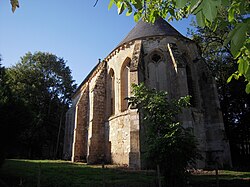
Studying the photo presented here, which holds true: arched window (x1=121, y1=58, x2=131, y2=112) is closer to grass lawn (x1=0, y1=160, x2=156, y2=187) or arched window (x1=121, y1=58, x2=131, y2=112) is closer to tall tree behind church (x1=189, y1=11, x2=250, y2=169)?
grass lawn (x1=0, y1=160, x2=156, y2=187)

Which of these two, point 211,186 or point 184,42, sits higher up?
point 184,42

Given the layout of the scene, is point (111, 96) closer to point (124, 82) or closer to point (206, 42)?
point (124, 82)

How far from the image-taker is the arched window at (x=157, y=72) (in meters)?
17.3

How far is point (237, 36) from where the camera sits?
1.55 meters

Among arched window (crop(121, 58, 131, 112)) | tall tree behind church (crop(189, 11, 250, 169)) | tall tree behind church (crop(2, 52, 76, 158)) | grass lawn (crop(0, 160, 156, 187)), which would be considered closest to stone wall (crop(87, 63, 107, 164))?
arched window (crop(121, 58, 131, 112))

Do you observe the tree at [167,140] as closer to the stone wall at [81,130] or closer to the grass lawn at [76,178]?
the grass lawn at [76,178]

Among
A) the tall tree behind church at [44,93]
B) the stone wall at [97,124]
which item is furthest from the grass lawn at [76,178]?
the tall tree behind church at [44,93]

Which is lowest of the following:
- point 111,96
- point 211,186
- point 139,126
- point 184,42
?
point 211,186

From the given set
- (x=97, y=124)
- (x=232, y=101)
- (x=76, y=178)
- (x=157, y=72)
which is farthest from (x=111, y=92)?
(x=232, y=101)

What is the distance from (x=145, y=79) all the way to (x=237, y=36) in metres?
15.7

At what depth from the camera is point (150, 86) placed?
17.3m

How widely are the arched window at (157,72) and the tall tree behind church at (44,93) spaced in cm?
2247

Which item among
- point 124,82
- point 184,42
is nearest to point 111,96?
point 124,82

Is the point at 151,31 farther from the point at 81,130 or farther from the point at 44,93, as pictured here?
the point at 44,93
